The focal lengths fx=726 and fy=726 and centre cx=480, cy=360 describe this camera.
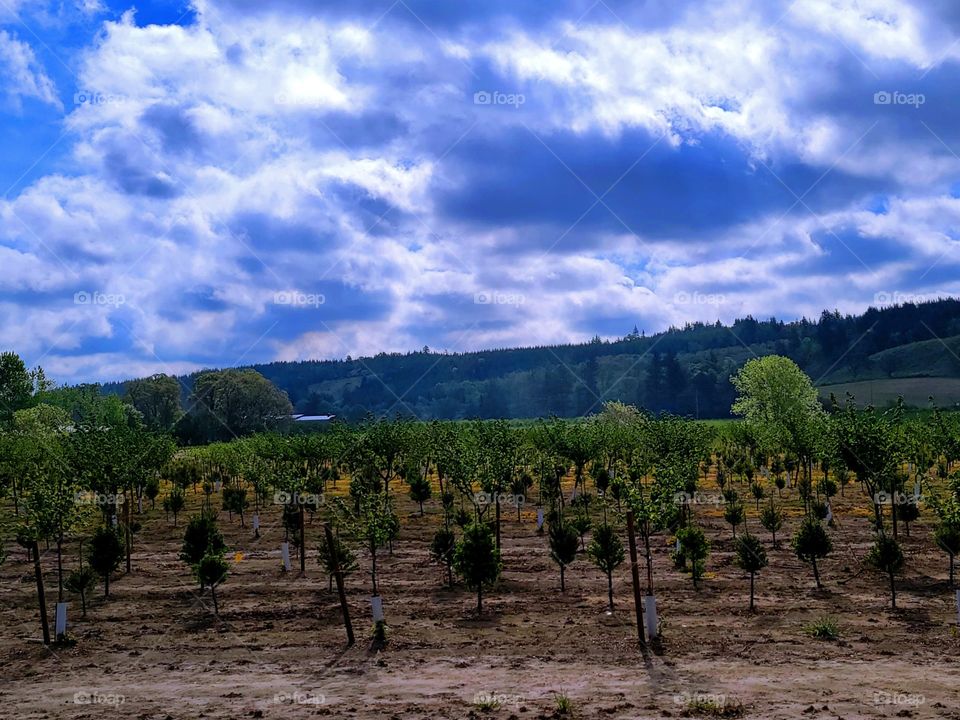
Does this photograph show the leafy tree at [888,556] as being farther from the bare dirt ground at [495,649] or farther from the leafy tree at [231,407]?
the leafy tree at [231,407]

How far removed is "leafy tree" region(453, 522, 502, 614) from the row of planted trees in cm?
4

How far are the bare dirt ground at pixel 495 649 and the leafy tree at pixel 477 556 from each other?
128 cm

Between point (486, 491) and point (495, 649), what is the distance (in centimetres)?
1258

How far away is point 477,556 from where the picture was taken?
74.0 feet

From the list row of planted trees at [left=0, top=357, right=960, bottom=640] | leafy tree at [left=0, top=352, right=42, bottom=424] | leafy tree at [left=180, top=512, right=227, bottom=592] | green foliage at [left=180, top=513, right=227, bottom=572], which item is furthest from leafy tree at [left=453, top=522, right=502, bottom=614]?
leafy tree at [left=0, top=352, right=42, bottom=424]

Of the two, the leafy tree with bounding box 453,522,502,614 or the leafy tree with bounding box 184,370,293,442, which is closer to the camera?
the leafy tree with bounding box 453,522,502,614

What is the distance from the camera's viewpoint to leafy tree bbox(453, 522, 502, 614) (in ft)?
73.7

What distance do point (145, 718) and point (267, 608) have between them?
360 inches

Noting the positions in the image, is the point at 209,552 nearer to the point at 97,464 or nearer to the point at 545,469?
the point at 97,464

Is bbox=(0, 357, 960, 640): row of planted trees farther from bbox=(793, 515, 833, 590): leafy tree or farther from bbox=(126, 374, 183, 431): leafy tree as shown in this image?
bbox=(126, 374, 183, 431): leafy tree

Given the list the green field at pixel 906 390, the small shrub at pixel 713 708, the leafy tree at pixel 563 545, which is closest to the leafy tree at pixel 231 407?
the leafy tree at pixel 563 545

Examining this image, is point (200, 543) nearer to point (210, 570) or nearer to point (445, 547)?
point (210, 570)

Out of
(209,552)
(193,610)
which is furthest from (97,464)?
(193,610)

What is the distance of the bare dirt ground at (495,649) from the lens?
15.2 meters
